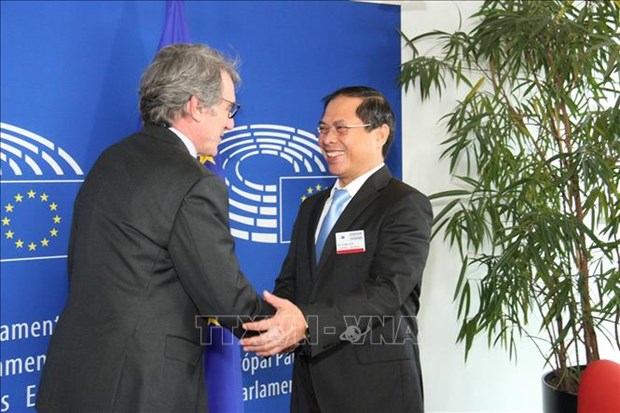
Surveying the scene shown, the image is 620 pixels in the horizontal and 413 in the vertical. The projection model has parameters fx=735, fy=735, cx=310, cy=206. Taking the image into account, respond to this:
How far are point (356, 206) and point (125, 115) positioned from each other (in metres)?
1.17

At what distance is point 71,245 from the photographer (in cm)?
202

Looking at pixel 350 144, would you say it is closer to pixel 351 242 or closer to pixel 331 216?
pixel 331 216

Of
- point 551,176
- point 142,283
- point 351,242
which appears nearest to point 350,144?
point 351,242

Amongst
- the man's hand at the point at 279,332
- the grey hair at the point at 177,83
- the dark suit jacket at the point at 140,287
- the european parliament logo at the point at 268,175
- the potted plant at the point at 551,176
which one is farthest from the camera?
the european parliament logo at the point at 268,175

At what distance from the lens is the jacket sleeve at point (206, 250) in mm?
1858

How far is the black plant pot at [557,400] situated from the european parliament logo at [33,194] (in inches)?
95.0

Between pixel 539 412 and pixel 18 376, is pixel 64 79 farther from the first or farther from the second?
pixel 539 412

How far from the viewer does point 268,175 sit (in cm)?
355

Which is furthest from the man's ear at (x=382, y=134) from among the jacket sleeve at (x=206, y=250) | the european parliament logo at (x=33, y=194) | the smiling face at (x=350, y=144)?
the european parliament logo at (x=33, y=194)

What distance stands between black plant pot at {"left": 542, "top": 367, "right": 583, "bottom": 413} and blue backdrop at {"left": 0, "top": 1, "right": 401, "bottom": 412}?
130cm

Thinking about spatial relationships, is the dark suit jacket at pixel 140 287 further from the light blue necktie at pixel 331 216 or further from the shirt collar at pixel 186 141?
the light blue necktie at pixel 331 216

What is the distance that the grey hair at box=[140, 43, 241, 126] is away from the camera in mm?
2031

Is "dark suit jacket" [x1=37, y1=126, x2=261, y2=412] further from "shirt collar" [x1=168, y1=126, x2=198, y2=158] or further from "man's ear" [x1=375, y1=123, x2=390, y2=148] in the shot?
"man's ear" [x1=375, y1=123, x2=390, y2=148]

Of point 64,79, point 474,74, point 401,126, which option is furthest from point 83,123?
point 474,74
